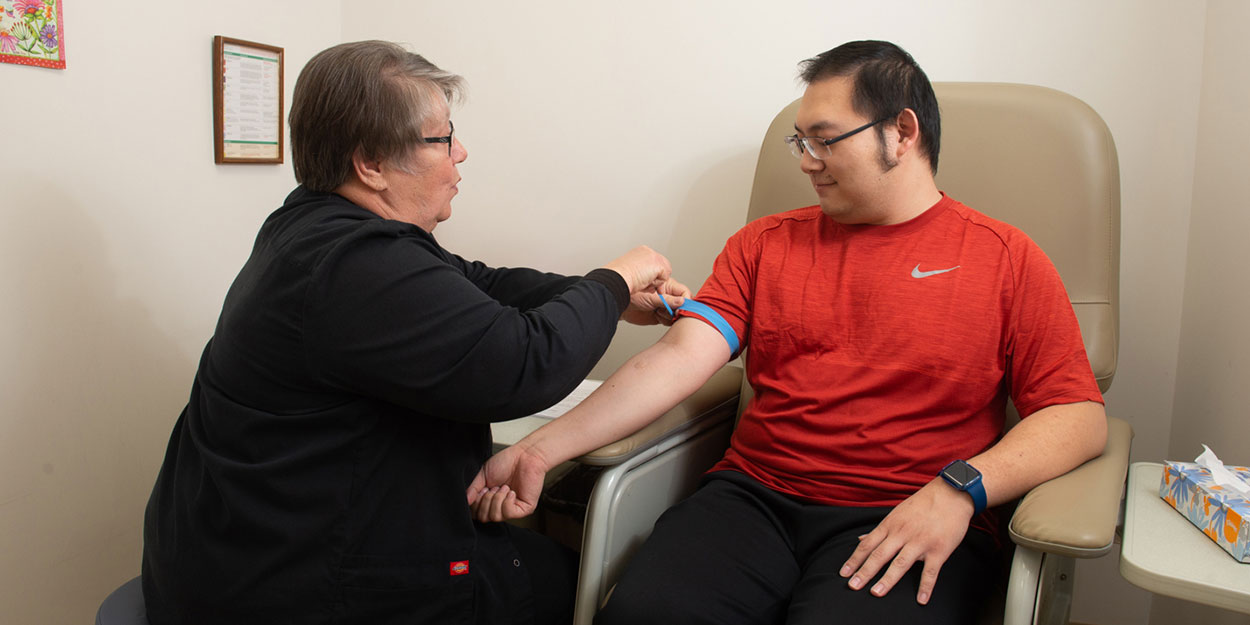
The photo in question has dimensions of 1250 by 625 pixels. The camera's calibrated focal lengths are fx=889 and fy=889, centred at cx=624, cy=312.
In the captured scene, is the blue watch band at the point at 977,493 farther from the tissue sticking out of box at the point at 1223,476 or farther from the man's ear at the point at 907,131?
the man's ear at the point at 907,131

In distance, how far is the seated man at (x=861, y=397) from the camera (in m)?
1.29

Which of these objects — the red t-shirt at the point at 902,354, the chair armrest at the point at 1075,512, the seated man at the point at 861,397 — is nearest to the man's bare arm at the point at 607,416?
the seated man at the point at 861,397

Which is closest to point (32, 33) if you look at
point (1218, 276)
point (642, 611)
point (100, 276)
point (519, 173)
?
point (100, 276)

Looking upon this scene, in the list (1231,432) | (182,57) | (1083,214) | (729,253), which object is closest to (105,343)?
(182,57)

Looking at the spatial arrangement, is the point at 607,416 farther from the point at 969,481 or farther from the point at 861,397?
the point at 969,481

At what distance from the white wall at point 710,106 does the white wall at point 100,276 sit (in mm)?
652

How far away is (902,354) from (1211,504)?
473 millimetres

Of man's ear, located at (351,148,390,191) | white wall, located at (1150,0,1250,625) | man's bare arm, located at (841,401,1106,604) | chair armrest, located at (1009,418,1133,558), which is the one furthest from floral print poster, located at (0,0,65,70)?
white wall, located at (1150,0,1250,625)

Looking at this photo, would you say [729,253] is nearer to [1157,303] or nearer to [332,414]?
[332,414]

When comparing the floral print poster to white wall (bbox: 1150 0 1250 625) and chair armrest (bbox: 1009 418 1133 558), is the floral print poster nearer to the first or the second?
chair armrest (bbox: 1009 418 1133 558)

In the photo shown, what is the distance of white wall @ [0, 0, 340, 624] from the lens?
1698 mm

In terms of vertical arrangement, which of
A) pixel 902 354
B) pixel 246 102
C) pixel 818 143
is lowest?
pixel 902 354

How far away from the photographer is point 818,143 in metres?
1.52

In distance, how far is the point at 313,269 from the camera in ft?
3.66
